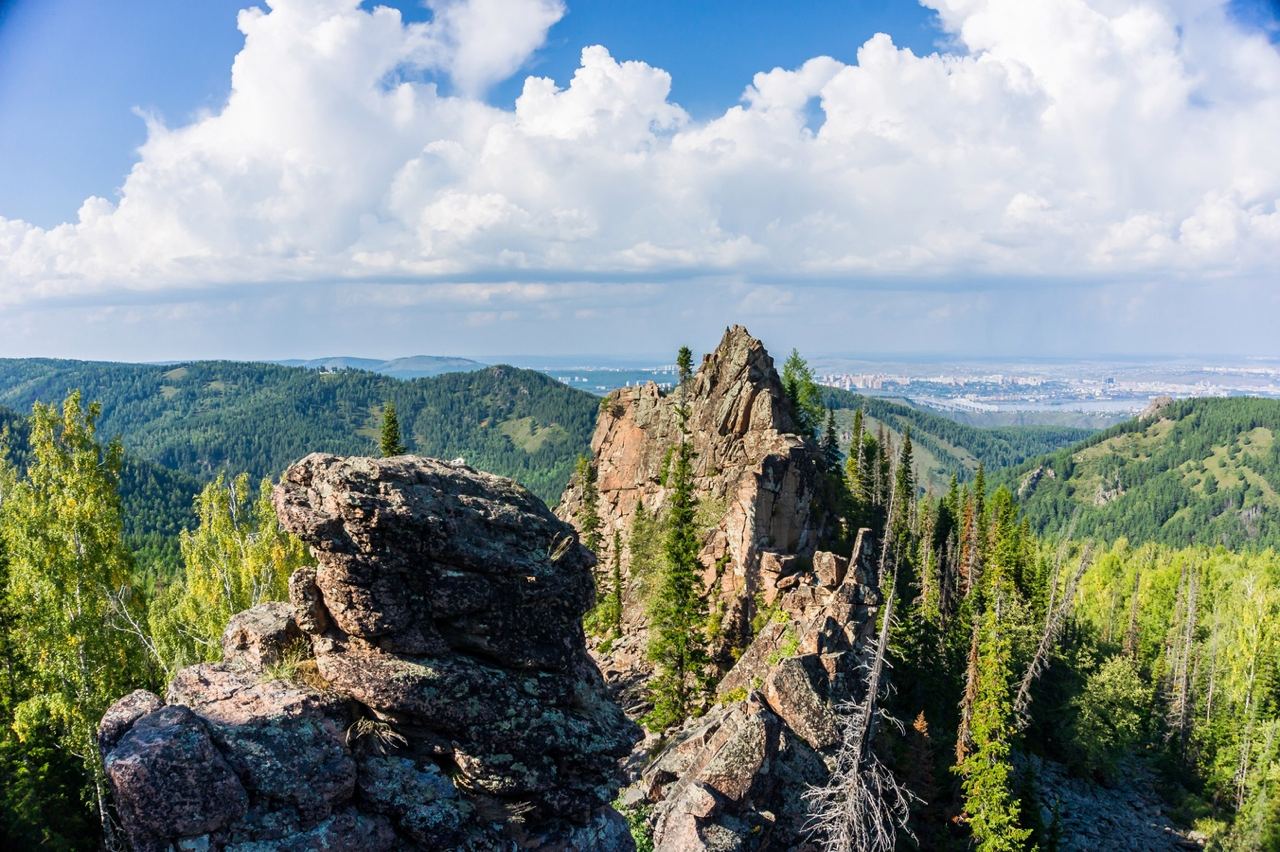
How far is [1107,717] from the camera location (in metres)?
69.1

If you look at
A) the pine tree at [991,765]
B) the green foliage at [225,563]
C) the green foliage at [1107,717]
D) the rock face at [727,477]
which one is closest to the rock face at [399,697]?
the green foliage at [225,563]

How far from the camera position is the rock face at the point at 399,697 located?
13797 mm

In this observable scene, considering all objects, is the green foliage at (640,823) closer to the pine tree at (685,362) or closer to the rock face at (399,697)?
the rock face at (399,697)

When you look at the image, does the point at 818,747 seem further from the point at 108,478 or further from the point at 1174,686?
the point at 1174,686

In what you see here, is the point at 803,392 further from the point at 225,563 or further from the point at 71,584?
the point at 71,584

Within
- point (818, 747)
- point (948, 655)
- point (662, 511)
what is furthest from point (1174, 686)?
point (818, 747)

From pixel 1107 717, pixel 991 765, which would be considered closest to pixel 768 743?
pixel 991 765

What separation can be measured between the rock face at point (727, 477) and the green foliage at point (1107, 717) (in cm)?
3066

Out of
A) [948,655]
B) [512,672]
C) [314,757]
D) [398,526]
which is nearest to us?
[314,757]

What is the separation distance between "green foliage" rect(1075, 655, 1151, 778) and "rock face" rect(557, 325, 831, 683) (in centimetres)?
3066

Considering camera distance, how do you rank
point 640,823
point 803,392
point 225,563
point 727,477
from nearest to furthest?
1. point 640,823
2. point 225,563
3. point 727,477
4. point 803,392

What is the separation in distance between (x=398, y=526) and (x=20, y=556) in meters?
22.9

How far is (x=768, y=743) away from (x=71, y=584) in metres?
28.6

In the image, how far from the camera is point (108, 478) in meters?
31.2
